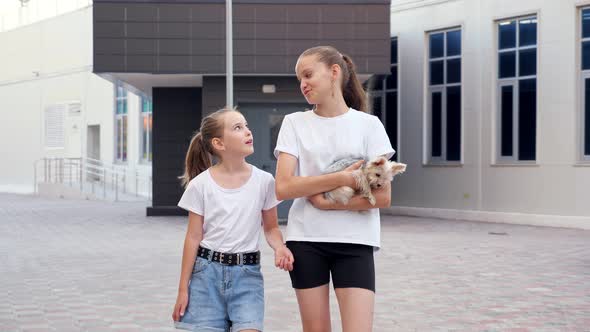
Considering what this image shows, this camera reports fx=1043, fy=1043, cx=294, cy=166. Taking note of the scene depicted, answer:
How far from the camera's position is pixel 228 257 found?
14.1 ft

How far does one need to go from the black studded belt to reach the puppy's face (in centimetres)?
73

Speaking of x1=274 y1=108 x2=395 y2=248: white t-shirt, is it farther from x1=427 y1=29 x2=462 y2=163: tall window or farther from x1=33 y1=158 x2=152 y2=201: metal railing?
x1=33 y1=158 x2=152 y2=201: metal railing

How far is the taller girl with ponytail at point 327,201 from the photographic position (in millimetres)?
3926

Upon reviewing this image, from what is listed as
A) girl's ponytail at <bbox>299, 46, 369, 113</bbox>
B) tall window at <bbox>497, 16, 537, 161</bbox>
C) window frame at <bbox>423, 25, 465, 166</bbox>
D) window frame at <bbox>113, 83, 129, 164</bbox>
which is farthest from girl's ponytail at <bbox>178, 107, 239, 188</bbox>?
window frame at <bbox>113, 83, 129, 164</bbox>

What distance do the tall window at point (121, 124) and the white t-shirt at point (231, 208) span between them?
33.7 meters

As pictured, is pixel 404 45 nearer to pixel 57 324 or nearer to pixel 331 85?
pixel 57 324

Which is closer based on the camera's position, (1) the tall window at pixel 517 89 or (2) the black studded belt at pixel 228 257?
(2) the black studded belt at pixel 228 257

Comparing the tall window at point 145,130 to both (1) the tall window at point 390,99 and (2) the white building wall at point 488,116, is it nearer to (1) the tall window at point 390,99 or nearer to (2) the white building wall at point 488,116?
(1) the tall window at point 390,99

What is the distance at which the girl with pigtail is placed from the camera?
4.27 m

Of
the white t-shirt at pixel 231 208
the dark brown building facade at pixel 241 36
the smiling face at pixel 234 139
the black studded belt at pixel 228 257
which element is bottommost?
the black studded belt at pixel 228 257

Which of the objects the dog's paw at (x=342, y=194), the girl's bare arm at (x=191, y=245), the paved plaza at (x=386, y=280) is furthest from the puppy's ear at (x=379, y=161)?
the paved plaza at (x=386, y=280)

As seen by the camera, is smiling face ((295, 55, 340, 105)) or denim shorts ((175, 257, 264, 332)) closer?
smiling face ((295, 55, 340, 105))

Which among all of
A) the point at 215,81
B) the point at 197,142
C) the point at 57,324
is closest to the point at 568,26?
the point at 215,81

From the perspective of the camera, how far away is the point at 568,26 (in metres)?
20.7
